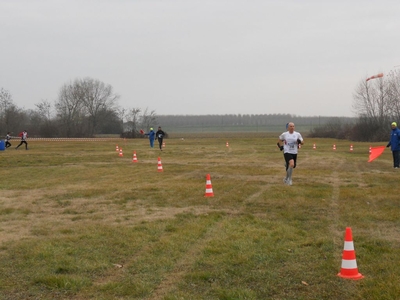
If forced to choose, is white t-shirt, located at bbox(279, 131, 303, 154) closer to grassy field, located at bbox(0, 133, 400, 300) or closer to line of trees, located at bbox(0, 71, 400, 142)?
grassy field, located at bbox(0, 133, 400, 300)

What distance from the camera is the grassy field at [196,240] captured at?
5465 millimetres

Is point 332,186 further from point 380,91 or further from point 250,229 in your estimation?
point 380,91

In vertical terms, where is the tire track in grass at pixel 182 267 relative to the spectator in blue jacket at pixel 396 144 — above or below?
below

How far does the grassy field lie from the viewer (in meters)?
5.46

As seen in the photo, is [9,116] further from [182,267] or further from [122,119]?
[182,267]

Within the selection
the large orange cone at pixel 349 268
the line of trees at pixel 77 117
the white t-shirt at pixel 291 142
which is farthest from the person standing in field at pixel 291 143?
the line of trees at pixel 77 117

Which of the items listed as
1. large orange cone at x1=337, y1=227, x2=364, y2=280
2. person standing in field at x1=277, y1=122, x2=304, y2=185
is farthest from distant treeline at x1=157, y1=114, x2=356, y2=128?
large orange cone at x1=337, y1=227, x2=364, y2=280

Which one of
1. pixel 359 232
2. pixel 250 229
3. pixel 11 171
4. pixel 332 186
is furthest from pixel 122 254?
pixel 11 171

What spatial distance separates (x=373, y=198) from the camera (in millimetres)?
11594

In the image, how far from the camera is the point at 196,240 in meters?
7.62

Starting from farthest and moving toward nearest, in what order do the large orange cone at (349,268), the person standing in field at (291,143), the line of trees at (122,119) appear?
the line of trees at (122,119), the person standing in field at (291,143), the large orange cone at (349,268)

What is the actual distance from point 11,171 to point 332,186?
43.3 ft

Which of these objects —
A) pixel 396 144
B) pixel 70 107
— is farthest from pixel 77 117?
pixel 396 144

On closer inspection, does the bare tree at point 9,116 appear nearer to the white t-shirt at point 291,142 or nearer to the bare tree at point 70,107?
the bare tree at point 70,107
